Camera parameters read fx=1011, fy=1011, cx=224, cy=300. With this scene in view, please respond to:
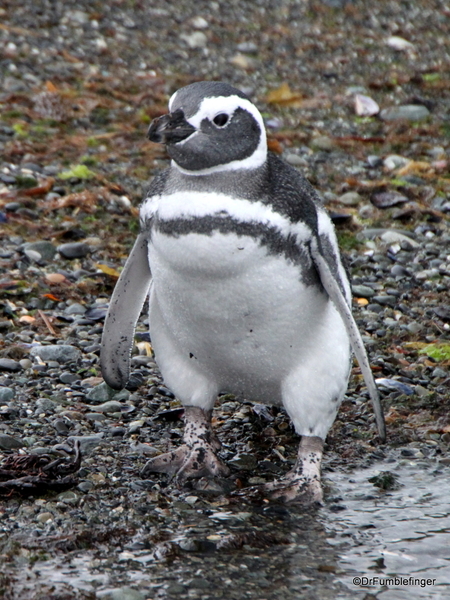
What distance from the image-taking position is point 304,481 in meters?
3.64

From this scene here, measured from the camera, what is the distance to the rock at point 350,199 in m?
6.40

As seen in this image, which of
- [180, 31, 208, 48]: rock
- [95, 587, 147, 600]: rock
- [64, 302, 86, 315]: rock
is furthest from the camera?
[180, 31, 208, 48]: rock

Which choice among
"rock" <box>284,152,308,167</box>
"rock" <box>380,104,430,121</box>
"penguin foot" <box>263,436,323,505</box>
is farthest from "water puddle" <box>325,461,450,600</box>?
"rock" <box>380,104,430,121</box>

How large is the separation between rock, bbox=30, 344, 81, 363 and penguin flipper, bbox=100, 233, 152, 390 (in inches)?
24.9

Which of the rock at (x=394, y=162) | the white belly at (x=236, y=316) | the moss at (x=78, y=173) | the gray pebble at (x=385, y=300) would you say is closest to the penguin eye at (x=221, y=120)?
the white belly at (x=236, y=316)

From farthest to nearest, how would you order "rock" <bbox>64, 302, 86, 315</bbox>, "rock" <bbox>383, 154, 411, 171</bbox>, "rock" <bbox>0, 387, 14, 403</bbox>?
1. "rock" <bbox>383, 154, 411, 171</bbox>
2. "rock" <bbox>64, 302, 86, 315</bbox>
3. "rock" <bbox>0, 387, 14, 403</bbox>

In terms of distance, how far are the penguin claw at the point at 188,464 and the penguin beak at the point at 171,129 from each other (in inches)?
46.9

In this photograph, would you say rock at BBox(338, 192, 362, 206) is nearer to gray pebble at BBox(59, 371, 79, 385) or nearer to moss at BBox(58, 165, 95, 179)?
moss at BBox(58, 165, 95, 179)

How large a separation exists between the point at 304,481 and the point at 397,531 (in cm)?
40

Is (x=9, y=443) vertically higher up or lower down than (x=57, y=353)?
higher up

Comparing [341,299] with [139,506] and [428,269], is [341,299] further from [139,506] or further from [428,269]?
[428,269]

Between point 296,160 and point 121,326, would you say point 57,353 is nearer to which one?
point 121,326

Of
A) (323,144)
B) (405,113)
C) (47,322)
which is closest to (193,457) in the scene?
(47,322)

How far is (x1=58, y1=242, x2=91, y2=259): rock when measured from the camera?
5523 mm
